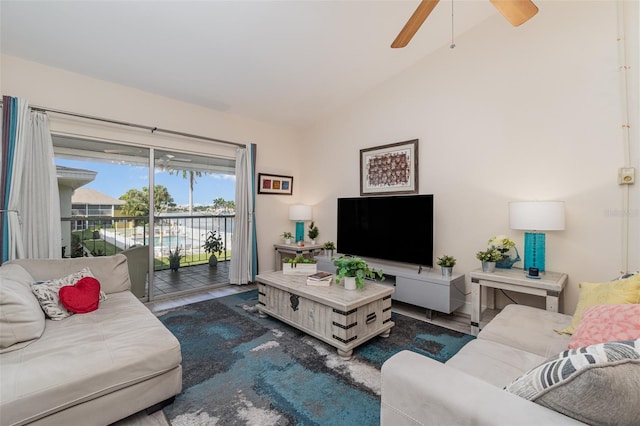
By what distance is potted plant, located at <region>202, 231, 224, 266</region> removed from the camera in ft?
15.7

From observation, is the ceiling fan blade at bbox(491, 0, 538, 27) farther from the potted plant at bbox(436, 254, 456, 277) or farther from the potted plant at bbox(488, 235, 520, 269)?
the potted plant at bbox(436, 254, 456, 277)

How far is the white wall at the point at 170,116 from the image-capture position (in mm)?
2744

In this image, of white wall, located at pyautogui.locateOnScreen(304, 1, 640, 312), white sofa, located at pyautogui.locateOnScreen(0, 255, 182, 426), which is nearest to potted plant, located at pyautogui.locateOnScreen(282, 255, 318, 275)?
white wall, located at pyautogui.locateOnScreen(304, 1, 640, 312)

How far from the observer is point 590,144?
2.38 meters

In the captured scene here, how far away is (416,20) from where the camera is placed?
182 cm

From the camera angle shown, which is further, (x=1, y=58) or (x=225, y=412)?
(x=1, y=58)

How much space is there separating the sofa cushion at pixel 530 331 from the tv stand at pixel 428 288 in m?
0.74

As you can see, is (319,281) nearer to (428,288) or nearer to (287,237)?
(428,288)

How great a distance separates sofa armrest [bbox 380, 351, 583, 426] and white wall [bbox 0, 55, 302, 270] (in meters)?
3.80

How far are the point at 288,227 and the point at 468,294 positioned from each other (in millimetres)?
3026

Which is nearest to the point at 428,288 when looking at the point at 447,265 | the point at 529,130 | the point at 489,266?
the point at 447,265

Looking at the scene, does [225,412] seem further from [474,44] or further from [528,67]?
[474,44]

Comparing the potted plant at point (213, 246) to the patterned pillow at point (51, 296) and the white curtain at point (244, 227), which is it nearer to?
the white curtain at point (244, 227)

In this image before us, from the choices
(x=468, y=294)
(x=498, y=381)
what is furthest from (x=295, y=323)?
(x=468, y=294)
